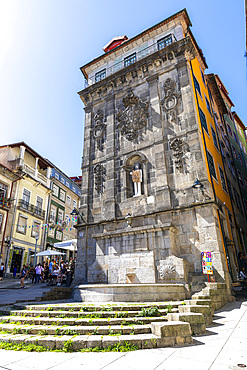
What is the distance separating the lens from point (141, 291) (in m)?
8.48

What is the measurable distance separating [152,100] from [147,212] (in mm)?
7545

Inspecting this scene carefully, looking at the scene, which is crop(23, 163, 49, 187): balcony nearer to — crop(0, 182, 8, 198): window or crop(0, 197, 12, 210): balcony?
crop(0, 182, 8, 198): window

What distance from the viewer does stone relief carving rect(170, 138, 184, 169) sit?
13.5 metres

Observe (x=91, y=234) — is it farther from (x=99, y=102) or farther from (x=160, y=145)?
(x=99, y=102)

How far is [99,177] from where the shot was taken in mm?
17109

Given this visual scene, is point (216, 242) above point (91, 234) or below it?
below

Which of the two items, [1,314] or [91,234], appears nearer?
[1,314]

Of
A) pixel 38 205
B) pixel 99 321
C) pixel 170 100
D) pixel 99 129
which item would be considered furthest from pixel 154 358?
pixel 38 205

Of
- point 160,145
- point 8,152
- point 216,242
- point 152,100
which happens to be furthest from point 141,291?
point 8,152

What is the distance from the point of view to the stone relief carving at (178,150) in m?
13.5

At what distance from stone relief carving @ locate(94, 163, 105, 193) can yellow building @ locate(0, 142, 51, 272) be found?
1350 centimetres

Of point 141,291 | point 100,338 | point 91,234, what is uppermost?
point 91,234

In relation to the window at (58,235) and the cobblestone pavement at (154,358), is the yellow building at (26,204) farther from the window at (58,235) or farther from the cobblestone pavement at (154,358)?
the cobblestone pavement at (154,358)

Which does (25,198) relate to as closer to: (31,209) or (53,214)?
(31,209)
